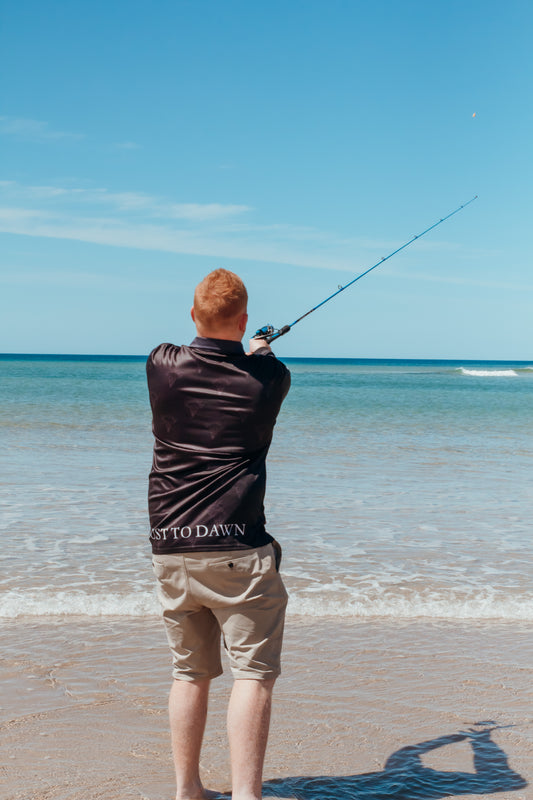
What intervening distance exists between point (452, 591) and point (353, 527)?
1.82m

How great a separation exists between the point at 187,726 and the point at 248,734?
0.22 metres

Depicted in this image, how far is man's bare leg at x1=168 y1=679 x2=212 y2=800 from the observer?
2328mm

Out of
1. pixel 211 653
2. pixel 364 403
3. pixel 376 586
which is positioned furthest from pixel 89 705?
pixel 364 403

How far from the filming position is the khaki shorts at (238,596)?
223 cm

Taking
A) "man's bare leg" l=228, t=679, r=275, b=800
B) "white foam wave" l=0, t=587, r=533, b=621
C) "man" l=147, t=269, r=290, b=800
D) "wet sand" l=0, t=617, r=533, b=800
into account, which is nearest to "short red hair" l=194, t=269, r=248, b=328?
"man" l=147, t=269, r=290, b=800

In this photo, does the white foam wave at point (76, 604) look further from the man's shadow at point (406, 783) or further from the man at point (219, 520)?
the man at point (219, 520)

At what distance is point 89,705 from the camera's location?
3203mm

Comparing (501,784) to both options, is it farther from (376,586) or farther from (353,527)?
(353,527)

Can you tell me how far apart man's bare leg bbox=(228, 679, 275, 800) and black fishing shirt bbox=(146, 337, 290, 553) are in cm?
43

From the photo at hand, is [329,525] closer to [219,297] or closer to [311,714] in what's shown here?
[311,714]

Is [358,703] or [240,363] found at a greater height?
[240,363]

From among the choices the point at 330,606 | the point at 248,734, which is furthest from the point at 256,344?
the point at 330,606

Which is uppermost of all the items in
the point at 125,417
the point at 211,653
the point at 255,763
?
the point at 211,653

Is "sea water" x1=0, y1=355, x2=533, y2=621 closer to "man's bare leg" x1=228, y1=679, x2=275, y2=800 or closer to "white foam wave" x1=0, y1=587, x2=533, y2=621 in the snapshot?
"white foam wave" x1=0, y1=587, x2=533, y2=621
